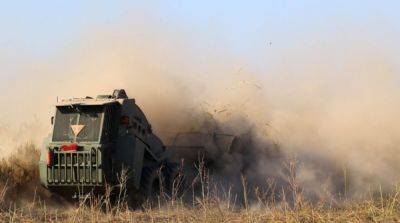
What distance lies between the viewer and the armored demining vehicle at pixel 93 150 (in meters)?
12.8

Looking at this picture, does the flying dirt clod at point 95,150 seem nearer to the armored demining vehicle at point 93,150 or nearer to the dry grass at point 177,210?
the armored demining vehicle at point 93,150

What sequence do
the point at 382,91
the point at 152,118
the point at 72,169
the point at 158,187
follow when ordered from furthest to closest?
1. the point at 382,91
2. the point at 152,118
3. the point at 158,187
4. the point at 72,169

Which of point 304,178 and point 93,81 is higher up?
point 93,81

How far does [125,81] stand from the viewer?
68.5ft

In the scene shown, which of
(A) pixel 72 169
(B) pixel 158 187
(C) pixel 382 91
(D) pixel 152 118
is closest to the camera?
(A) pixel 72 169

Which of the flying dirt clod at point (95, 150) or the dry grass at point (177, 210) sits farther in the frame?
the flying dirt clod at point (95, 150)

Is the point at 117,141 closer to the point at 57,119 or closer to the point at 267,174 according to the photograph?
the point at 57,119

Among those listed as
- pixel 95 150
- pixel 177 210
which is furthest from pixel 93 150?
pixel 177 210

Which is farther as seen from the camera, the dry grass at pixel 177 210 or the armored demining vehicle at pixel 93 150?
the armored demining vehicle at pixel 93 150

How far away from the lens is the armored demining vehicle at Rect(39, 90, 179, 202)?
12.8 meters

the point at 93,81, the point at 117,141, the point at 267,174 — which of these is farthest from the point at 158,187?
the point at 93,81

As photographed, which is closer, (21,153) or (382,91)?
(21,153)

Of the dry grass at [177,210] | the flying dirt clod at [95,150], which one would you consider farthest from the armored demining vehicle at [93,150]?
the dry grass at [177,210]

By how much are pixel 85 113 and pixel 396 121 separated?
10.8 meters
